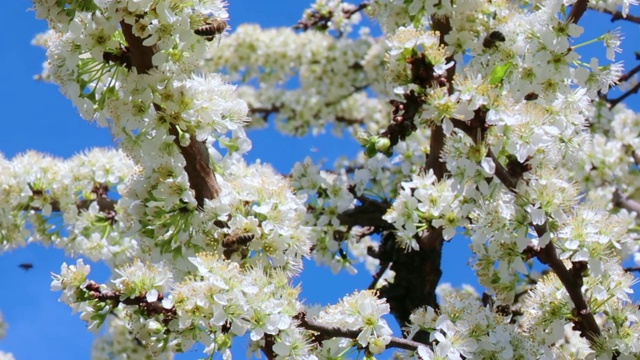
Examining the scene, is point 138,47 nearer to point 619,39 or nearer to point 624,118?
point 619,39

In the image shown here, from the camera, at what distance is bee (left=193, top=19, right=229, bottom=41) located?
11.0 ft

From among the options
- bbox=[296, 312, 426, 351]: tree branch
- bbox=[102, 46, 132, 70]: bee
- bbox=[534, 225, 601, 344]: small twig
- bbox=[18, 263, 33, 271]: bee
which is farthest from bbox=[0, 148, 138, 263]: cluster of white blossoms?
bbox=[534, 225, 601, 344]: small twig

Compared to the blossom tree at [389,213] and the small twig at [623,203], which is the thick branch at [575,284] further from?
the small twig at [623,203]

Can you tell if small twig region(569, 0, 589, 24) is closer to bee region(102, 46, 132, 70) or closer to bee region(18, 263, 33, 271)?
bee region(102, 46, 132, 70)

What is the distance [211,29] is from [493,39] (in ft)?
4.27

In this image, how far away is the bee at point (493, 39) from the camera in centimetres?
370

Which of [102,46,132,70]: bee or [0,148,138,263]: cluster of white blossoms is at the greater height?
[0,148,138,263]: cluster of white blossoms

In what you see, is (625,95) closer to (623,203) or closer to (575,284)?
(623,203)

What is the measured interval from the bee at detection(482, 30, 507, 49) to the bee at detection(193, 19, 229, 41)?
1.22m

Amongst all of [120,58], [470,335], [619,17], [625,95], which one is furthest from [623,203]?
[120,58]

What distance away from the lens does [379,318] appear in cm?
312

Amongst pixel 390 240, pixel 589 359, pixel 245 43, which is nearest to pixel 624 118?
pixel 390 240

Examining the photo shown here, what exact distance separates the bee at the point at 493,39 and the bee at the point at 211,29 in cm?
122

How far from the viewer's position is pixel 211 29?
11.0 feet
